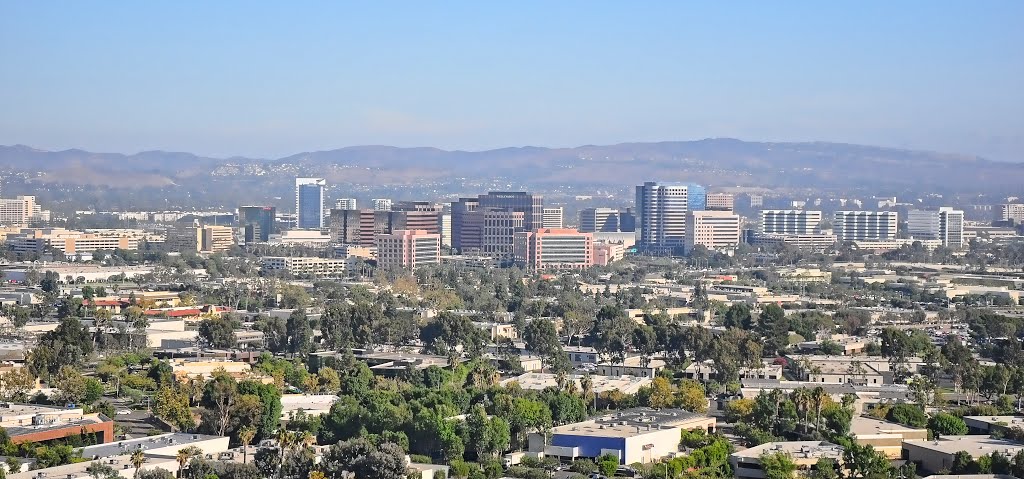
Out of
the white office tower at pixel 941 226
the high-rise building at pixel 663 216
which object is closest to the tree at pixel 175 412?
the high-rise building at pixel 663 216

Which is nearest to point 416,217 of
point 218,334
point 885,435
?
point 218,334

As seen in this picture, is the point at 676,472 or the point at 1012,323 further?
the point at 1012,323

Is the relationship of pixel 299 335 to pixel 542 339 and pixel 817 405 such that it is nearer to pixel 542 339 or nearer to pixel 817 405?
pixel 542 339

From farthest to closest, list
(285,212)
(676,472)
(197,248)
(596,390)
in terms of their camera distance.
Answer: (285,212) → (197,248) → (596,390) → (676,472)

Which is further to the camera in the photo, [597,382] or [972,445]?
[597,382]

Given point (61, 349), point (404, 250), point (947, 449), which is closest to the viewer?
point (947, 449)

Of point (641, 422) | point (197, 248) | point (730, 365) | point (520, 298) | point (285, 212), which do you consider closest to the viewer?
point (641, 422)

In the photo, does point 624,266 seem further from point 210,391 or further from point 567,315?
point 210,391

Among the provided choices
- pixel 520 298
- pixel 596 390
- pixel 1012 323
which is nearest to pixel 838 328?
pixel 1012 323
